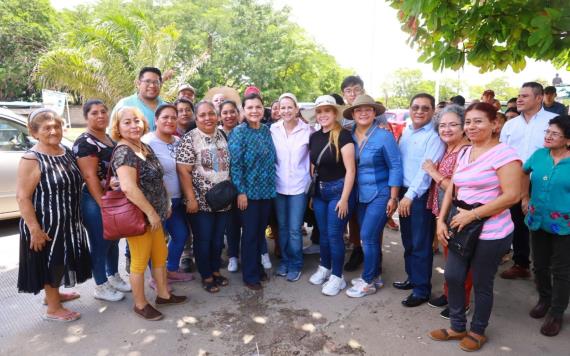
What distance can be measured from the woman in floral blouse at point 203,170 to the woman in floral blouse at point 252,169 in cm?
13

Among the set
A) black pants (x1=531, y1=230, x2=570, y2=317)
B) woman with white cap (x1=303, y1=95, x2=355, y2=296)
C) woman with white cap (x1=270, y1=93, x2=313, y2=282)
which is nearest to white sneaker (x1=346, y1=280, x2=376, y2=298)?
woman with white cap (x1=303, y1=95, x2=355, y2=296)

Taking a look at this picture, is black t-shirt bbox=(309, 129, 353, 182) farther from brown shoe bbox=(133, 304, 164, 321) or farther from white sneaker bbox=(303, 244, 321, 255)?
brown shoe bbox=(133, 304, 164, 321)

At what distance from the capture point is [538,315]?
11.2 feet

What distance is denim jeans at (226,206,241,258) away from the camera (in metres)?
4.23

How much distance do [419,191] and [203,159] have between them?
1.96 metres

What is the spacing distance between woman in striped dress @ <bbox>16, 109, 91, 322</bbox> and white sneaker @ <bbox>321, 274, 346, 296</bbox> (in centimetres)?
227

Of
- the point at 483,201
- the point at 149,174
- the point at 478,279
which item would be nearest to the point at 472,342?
the point at 478,279

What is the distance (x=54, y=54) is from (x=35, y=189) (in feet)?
31.0

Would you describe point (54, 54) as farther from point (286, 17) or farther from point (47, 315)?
point (286, 17)

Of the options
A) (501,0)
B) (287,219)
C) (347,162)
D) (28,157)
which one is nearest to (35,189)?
(28,157)

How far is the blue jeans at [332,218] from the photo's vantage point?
3.78 metres

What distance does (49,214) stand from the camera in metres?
3.12

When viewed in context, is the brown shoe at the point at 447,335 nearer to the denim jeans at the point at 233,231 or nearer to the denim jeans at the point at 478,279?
the denim jeans at the point at 478,279

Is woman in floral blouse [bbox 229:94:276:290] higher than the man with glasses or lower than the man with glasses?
lower
